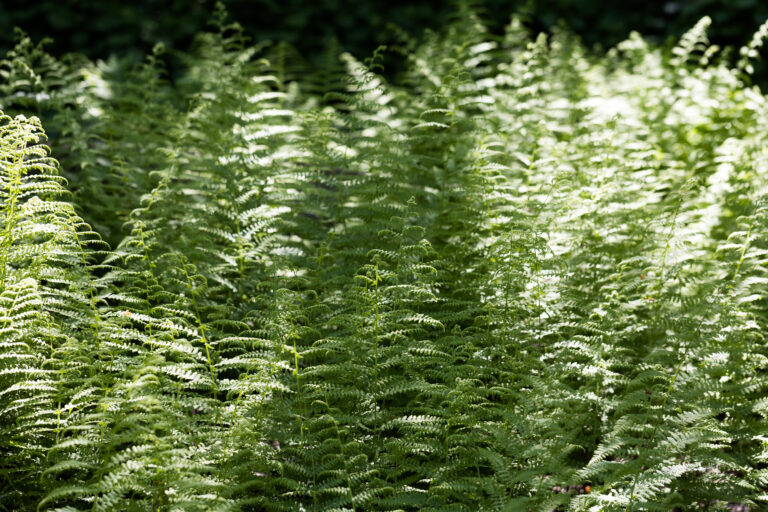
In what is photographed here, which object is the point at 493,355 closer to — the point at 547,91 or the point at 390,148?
the point at 390,148

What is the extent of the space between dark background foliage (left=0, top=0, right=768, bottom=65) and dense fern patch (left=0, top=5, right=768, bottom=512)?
10.1ft

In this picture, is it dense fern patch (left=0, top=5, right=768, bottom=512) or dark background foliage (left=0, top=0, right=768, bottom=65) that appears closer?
dense fern patch (left=0, top=5, right=768, bottom=512)

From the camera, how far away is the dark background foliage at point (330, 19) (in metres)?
7.55

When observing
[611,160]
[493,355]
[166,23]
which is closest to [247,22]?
[166,23]

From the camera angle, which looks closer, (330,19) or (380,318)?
(380,318)

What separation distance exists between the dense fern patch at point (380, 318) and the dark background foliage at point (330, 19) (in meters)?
3.09

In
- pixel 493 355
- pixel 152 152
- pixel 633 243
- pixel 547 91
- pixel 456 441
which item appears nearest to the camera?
pixel 456 441

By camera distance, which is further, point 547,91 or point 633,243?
point 547,91

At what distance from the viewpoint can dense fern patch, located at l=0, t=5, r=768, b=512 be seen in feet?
7.65

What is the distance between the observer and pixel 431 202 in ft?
12.8

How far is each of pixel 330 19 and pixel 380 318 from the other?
6.26 m

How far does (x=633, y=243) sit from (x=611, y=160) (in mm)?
613

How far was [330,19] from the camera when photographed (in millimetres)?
8086

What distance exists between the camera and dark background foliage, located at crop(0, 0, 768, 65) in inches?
297
